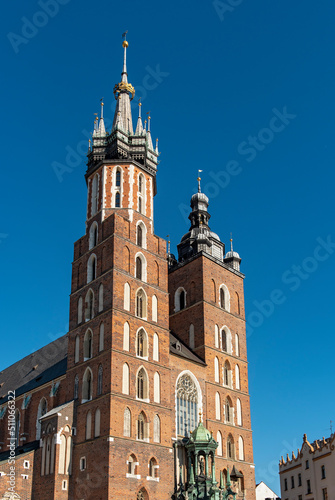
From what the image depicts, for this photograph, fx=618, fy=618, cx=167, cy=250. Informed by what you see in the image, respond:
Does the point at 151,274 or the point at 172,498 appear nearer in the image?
the point at 172,498

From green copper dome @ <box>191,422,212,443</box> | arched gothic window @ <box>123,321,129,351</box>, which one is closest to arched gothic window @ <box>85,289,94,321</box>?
arched gothic window @ <box>123,321,129,351</box>

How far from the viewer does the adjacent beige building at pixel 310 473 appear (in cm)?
5009

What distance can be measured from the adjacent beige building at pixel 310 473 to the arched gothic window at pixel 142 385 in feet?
62.3

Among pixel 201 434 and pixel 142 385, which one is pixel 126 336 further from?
pixel 201 434

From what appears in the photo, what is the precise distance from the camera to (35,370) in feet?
179

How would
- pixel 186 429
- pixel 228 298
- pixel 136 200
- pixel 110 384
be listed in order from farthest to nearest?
pixel 228 298 < pixel 136 200 < pixel 186 429 < pixel 110 384

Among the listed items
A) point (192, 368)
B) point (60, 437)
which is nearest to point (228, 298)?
point (192, 368)

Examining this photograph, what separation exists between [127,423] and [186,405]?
6.72 meters

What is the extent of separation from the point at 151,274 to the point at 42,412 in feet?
43.4

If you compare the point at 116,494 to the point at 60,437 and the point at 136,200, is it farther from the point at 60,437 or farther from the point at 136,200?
the point at 136,200

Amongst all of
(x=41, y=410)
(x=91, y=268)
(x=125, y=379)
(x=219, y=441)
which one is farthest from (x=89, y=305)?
(x=219, y=441)

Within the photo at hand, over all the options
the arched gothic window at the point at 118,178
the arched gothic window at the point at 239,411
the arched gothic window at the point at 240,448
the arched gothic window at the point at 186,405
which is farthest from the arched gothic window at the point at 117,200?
the arched gothic window at the point at 240,448

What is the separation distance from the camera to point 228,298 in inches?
2002

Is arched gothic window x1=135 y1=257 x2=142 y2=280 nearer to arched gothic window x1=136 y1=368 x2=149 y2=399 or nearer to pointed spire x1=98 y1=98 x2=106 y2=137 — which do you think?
arched gothic window x1=136 y1=368 x2=149 y2=399
